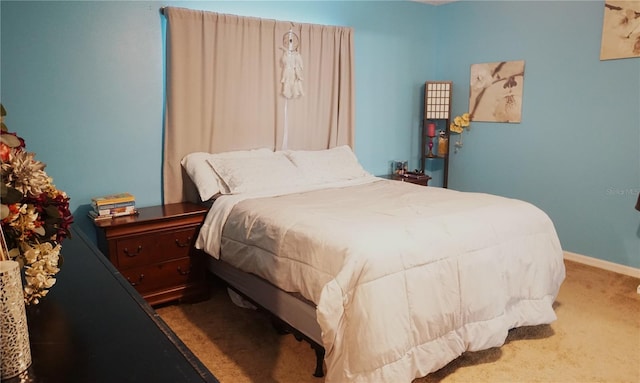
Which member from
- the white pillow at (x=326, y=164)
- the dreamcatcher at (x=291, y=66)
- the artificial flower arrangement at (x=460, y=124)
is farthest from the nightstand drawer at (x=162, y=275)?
the artificial flower arrangement at (x=460, y=124)

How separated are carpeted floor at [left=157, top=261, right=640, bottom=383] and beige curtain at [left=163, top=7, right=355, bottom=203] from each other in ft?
3.57

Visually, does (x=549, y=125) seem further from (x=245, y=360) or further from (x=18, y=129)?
(x=18, y=129)

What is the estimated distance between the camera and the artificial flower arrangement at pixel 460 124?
4.56 metres

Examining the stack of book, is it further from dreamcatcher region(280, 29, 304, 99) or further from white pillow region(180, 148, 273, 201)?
dreamcatcher region(280, 29, 304, 99)

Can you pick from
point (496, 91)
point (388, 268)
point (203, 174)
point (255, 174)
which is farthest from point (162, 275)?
point (496, 91)

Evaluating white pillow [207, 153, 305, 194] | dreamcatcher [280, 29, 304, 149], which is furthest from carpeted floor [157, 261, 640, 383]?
dreamcatcher [280, 29, 304, 149]

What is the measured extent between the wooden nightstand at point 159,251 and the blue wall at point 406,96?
1.51 ft

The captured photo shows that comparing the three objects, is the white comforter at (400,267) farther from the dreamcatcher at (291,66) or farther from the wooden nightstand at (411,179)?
the wooden nightstand at (411,179)

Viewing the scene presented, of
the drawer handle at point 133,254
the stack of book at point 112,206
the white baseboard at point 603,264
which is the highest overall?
the stack of book at point 112,206

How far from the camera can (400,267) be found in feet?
6.45

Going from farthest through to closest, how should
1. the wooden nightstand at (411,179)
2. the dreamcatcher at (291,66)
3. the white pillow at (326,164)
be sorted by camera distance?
the wooden nightstand at (411,179)
the dreamcatcher at (291,66)
the white pillow at (326,164)

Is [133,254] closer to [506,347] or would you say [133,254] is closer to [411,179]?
[506,347]

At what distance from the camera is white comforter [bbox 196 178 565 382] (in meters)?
1.89

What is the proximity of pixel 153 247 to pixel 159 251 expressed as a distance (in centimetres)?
5
